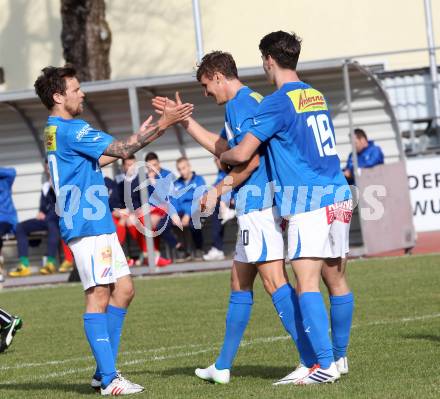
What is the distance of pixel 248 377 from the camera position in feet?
26.2

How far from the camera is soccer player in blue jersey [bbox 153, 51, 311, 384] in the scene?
7637mm

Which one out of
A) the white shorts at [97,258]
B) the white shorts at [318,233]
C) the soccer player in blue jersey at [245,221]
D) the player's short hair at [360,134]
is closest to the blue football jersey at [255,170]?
the soccer player in blue jersey at [245,221]

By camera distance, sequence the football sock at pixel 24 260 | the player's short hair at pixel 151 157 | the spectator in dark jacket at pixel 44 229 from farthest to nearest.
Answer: the football sock at pixel 24 260
the spectator in dark jacket at pixel 44 229
the player's short hair at pixel 151 157

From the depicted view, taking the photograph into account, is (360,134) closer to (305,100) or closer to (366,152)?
(366,152)

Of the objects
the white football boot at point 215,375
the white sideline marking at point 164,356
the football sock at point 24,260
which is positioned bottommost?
the football sock at point 24,260

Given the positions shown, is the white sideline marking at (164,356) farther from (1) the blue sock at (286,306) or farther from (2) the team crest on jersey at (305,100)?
(2) the team crest on jersey at (305,100)

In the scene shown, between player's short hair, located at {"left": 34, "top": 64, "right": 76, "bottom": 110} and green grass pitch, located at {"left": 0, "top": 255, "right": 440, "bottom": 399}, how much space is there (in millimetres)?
1908

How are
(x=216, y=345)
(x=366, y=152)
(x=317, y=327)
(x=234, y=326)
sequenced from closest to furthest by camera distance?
(x=317, y=327) < (x=234, y=326) < (x=216, y=345) < (x=366, y=152)

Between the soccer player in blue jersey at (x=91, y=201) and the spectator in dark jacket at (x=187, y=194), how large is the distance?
36.2ft

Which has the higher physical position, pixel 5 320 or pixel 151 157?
pixel 151 157

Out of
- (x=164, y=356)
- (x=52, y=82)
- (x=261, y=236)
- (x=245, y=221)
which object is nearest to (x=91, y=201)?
(x=52, y=82)

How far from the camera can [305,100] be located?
7.45 metres

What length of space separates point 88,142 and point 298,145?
1.30 m

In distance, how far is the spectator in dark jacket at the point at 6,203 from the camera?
60.7 ft
